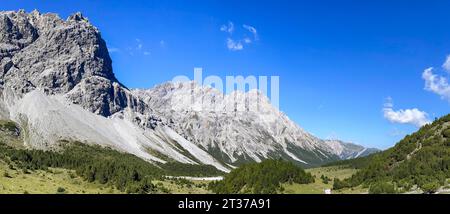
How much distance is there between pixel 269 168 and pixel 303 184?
37.0ft

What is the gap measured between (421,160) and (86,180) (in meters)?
91.8

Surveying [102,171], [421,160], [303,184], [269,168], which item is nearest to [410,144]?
[421,160]

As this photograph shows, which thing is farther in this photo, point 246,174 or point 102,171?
point 102,171

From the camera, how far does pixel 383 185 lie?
289ft

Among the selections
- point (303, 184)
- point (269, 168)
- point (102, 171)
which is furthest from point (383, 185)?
point (102, 171)
